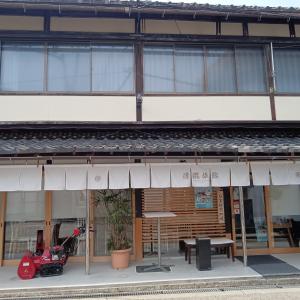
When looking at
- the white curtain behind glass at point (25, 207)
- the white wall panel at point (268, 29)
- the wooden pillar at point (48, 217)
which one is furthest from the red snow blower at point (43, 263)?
the white wall panel at point (268, 29)

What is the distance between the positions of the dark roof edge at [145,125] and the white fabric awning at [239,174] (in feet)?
4.88

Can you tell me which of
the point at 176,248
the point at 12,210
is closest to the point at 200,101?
the point at 176,248

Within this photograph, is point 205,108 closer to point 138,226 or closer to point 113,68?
point 113,68

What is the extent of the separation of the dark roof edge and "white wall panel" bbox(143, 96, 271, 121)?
156mm

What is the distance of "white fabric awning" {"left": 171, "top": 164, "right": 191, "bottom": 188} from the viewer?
780 centimetres

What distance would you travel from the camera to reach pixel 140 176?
303 inches

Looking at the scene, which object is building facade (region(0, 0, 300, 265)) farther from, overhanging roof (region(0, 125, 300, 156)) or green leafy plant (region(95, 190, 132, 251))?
green leafy plant (region(95, 190, 132, 251))

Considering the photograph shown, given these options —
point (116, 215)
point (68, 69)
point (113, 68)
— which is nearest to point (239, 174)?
point (116, 215)

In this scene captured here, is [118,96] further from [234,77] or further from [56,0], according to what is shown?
[234,77]

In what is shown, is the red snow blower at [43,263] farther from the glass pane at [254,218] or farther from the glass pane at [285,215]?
the glass pane at [285,215]

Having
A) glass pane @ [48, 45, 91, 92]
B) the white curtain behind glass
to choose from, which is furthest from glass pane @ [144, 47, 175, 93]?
the white curtain behind glass

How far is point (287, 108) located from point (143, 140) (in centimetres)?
440

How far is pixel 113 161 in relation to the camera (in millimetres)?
8078

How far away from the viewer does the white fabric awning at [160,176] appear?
7715 mm
